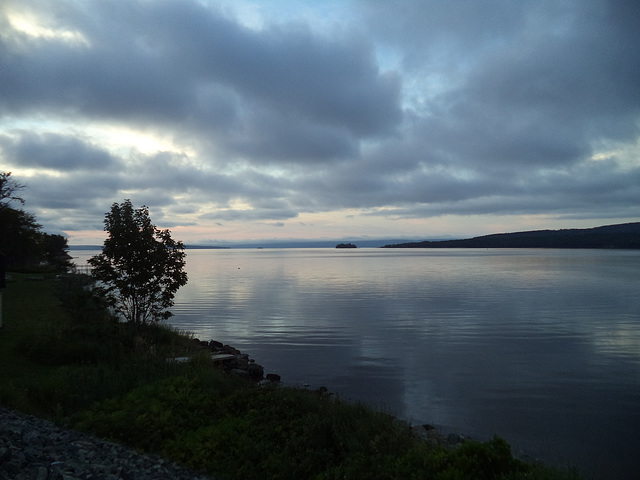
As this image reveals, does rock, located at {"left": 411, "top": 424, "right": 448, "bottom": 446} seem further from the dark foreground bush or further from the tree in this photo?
the tree

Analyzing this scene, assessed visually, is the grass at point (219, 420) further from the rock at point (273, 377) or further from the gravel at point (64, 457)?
the rock at point (273, 377)

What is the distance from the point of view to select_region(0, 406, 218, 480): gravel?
21.9 feet

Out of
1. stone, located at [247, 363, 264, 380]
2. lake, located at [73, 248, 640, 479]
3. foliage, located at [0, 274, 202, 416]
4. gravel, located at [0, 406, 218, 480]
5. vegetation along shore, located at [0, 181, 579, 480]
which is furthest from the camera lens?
stone, located at [247, 363, 264, 380]

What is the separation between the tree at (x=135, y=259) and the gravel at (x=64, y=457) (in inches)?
343

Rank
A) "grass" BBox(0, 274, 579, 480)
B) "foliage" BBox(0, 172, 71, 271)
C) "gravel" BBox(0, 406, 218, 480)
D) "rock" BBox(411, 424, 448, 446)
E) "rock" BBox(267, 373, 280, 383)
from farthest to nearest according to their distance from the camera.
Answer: "foliage" BBox(0, 172, 71, 271), "rock" BBox(267, 373, 280, 383), "rock" BBox(411, 424, 448, 446), "grass" BBox(0, 274, 579, 480), "gravel" BBox(0, 406, 218, 480)

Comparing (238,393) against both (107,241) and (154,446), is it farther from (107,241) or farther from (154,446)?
(107,241)

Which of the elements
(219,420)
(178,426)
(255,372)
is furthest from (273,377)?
(178,426)

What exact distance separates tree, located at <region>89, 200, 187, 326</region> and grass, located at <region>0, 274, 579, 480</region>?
330 centimetres

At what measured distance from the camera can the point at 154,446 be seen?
9.36 meters

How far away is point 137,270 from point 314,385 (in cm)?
835

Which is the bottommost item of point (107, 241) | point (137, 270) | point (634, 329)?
point (634, 329)

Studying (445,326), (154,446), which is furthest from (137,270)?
(445,326)

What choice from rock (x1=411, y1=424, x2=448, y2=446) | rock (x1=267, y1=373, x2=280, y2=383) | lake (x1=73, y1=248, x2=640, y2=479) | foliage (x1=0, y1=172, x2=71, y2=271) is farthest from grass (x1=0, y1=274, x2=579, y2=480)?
foliage (x1=0, y1=172, x2=71, y2=271)

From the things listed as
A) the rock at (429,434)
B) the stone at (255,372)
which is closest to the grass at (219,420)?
the rock at (429,434)
